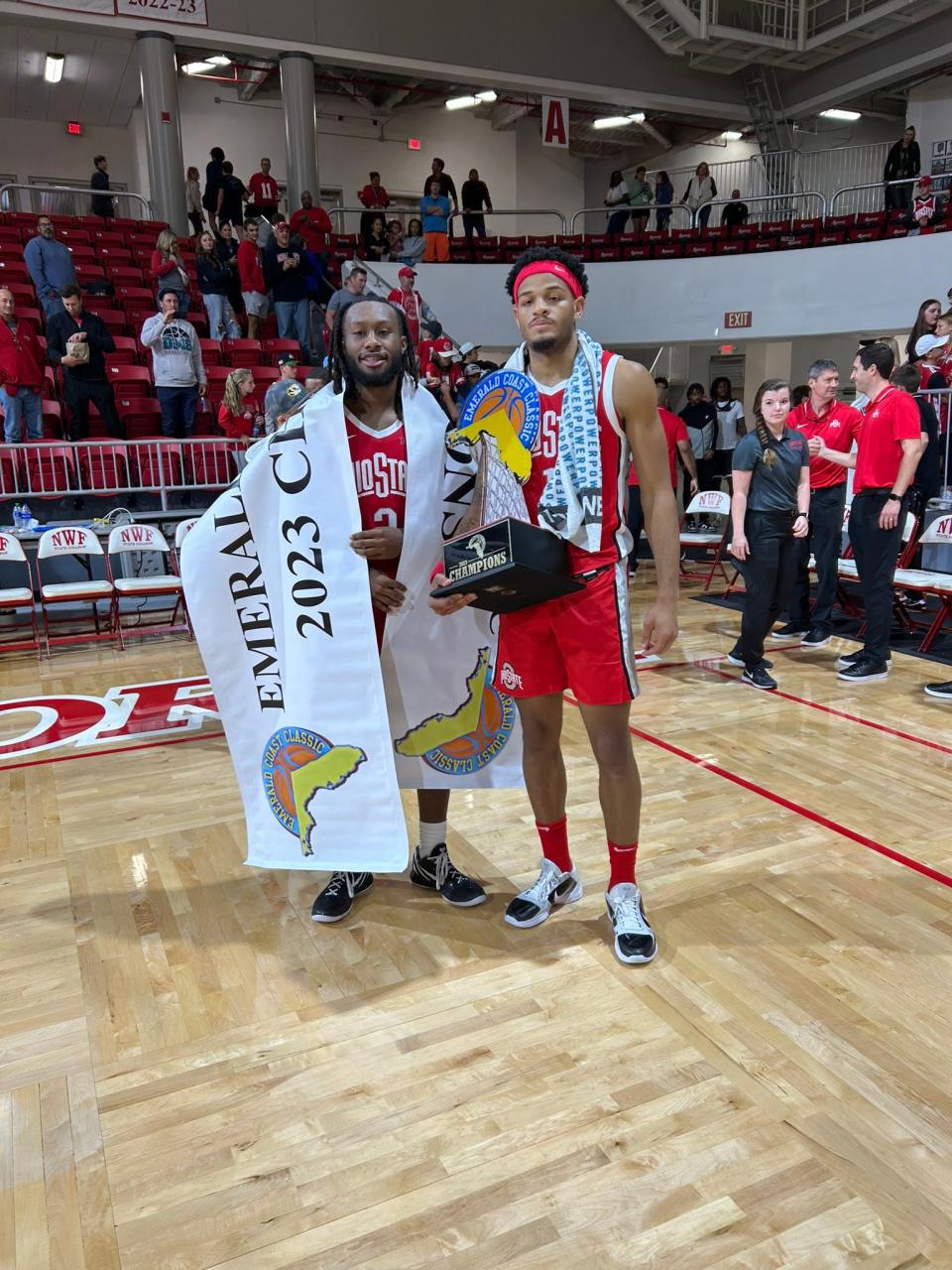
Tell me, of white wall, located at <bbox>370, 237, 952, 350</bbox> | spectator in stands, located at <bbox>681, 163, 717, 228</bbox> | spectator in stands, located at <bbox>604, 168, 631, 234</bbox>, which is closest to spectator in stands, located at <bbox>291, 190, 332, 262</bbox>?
white wall, located at <bbox>370, 237, 952, 350</bbox>

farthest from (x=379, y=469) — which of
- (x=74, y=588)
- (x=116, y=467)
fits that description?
(x=116, y=467)

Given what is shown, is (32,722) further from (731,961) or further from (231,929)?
(731,961)

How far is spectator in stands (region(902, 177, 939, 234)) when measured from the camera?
12234 mm

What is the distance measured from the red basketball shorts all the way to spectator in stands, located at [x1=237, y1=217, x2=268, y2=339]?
9.69 m

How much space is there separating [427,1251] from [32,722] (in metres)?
4.09

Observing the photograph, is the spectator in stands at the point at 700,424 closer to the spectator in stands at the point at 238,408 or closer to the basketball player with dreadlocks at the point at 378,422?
the spectator in stands at the point at 238,408

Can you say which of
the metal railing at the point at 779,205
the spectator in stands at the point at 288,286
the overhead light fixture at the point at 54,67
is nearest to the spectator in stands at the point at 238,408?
the spectator in stands at the point at 288,286

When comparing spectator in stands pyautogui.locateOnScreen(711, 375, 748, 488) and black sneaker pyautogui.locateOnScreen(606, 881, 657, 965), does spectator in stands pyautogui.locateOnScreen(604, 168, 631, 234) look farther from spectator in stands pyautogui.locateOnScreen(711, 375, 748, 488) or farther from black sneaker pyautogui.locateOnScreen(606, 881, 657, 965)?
black sneaker pyautogui.locateOnScreen(606, 881, 657, 965)

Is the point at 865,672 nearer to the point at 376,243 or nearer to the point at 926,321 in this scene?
the point at 926,321

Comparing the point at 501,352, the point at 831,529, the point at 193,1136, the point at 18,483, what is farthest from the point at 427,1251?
the point at 501,352

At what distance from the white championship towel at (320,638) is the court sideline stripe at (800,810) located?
1.10 metres

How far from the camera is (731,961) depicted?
2508 millimetres

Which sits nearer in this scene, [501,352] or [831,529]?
[831,529]

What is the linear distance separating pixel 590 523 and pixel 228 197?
477 inches
